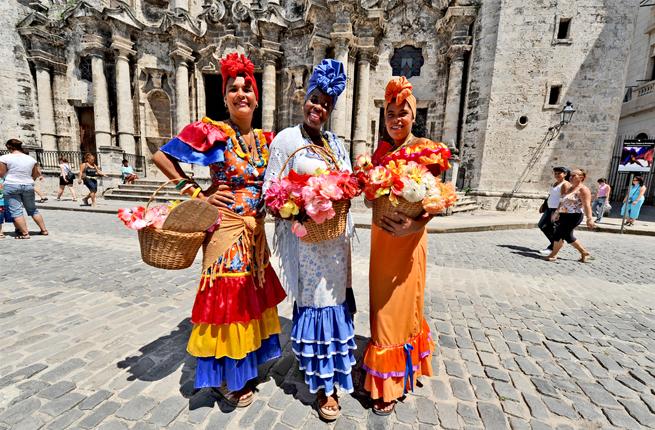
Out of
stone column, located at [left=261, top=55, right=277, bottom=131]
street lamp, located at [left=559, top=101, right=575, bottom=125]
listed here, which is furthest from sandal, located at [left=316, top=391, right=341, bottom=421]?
street lamp, located at [left=559, top=101, right=575, bottom=125]

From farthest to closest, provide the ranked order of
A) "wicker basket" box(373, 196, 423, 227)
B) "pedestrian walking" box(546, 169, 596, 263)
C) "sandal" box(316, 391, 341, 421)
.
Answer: "pedestrian walking" box(546, 169, 596, 263) < "sandal" box(316, 391, 341, 421) < "wicker basket" box(373, 196, 423, 227)

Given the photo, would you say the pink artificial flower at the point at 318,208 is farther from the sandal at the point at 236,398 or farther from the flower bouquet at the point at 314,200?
the sandal at the point at 236,398

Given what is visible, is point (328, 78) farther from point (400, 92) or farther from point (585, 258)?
point (585, 258)

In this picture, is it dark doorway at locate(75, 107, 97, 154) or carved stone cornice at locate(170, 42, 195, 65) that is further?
dark doorway at locate(75, 107, 97, 154)

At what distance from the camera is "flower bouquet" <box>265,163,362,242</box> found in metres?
1.61

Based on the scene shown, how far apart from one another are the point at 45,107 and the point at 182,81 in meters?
9.12

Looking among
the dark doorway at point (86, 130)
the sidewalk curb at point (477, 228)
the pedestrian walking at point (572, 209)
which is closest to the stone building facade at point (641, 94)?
the sidewalk curb at point (477, 228)

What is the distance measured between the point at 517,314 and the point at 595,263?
14.5ft

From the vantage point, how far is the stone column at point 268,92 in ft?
53.4

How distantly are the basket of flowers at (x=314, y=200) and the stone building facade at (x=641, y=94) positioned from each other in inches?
1025

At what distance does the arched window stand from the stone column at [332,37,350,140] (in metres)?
3.78

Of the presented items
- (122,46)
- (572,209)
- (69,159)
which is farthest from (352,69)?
(69,159)

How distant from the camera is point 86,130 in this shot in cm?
1895

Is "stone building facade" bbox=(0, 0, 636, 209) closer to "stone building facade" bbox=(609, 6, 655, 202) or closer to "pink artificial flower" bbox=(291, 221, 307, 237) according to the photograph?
"stone building facade" bbox=(609, 6, 655, 202)
